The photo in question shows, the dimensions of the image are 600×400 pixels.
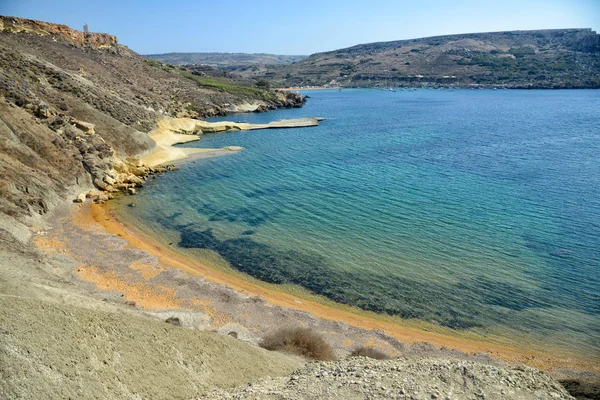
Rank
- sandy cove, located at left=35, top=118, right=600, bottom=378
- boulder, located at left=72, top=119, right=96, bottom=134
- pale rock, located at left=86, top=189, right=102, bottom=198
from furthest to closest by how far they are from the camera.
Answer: boulder, located at left=72, top=119, right=96, bottom=134, pale rock, located at left=86, top=189, right=102, bottom=198, sandy cove, located at left=35, top=118, right=600, bottom=378

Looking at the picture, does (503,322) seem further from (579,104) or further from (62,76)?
(579,104)

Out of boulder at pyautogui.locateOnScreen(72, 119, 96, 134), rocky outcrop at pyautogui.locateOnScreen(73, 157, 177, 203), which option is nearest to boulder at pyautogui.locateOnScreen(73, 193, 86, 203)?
rocky outcrop at pyautogui.locateOnScreen(73, 157, 177, 203)

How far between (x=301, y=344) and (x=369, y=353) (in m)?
3.10

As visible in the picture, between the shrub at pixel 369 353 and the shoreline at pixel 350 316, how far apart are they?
2373 mm

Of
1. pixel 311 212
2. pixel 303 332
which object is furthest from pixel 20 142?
pixel 303 332

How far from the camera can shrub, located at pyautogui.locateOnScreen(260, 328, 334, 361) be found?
59.4ft

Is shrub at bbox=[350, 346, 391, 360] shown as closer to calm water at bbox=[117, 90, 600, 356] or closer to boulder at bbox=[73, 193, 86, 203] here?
calm water at bbox=[117, 90, 600, 356]

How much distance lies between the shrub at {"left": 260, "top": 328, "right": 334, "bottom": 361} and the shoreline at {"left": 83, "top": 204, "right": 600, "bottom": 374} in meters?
3.66

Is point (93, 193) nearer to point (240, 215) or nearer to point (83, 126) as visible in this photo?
point (83, 126)

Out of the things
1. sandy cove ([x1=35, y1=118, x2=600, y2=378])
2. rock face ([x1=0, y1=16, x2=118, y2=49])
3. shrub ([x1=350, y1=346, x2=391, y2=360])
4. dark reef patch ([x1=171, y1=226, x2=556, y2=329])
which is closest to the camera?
shrub ([x1=350, y1=346, x2=391, y2=360])

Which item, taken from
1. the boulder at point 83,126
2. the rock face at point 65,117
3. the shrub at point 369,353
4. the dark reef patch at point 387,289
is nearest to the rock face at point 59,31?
the rock face at point 65,117

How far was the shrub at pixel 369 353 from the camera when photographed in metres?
18.3

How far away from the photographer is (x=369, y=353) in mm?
18531

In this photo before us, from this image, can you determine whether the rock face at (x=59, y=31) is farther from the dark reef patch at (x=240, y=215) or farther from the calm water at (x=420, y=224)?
the dark reef patch at (x=240, y=215)
